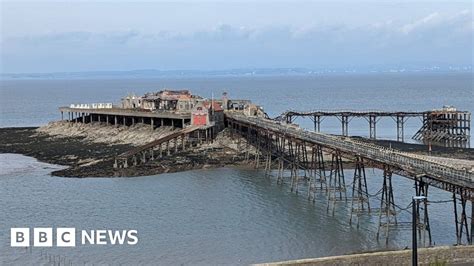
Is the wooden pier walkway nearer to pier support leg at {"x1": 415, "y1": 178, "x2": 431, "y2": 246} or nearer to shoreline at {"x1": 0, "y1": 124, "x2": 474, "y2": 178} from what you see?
shoreline at {"x1": 0, "y1": 124, "x2": 474, "y2": 178}

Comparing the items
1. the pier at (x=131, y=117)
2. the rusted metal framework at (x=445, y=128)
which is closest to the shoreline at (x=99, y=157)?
the pier at (x=131, y=117)

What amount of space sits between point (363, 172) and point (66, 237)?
56.8 feet

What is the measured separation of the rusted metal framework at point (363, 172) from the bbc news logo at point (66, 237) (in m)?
12.4

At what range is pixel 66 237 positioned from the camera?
36.1 metres

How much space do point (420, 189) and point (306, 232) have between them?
294 inches

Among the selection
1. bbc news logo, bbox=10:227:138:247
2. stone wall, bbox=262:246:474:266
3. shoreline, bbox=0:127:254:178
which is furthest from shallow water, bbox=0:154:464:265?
stone wall, bbox=262:246:474:266

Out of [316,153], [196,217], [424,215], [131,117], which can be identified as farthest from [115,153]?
[424,215]

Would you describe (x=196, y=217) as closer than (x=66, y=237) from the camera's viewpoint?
No

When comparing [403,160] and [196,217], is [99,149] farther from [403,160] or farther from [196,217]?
[403,160]

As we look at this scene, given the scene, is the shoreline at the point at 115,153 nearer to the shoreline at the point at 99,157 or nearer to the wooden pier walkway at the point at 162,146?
the shoreline at the point at 99,157

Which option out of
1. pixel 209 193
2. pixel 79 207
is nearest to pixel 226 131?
pixel 209 193

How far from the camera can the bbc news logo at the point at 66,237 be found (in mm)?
35094

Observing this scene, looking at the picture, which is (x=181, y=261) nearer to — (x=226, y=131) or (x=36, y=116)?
(x=226, y=131)

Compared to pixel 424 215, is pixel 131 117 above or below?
above
